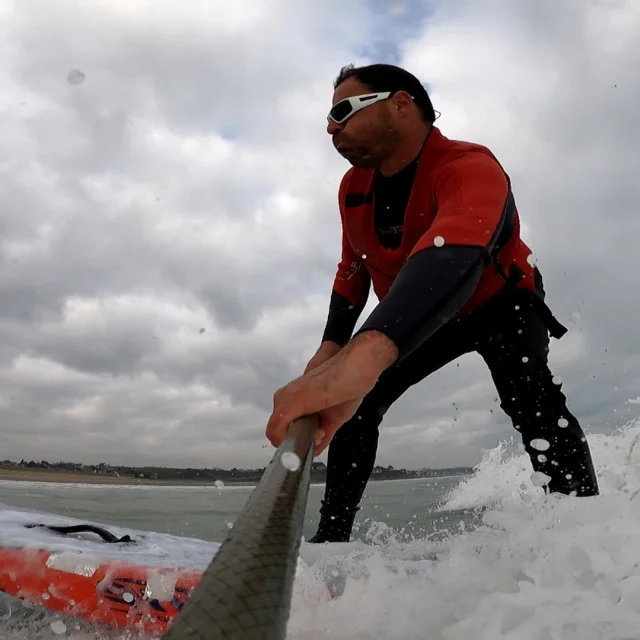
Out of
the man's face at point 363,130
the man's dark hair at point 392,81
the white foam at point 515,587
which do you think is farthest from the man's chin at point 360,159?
A: the white foam at point 515,587

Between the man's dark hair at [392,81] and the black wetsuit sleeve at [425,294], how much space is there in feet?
3.57

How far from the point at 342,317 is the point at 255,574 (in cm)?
231

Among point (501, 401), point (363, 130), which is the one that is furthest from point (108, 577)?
point (363, 130)

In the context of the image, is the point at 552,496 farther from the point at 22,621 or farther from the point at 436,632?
the point at 22,621

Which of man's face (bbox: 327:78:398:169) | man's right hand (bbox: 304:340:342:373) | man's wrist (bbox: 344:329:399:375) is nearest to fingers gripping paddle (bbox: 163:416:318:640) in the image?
man's wrist (bbox: 344:329:399:375)

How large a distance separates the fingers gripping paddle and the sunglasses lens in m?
1.77

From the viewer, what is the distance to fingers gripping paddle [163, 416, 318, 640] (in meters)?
0.63

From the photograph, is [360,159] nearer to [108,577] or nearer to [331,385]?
[331,385]

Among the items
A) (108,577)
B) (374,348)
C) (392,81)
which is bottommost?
(108,577)

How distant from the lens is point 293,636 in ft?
4.47

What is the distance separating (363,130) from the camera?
2.44 meters

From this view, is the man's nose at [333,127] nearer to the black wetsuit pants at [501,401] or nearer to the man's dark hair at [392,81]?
the man's dark hair at [392,81]

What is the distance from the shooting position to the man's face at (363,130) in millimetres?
2414

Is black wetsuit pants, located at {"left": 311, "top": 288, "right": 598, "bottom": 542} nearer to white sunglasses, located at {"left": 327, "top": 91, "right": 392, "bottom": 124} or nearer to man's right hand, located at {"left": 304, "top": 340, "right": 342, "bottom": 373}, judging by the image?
man's right hand, located at {"left": 304, "top": 340, "right": 342, "bottom": 373}
